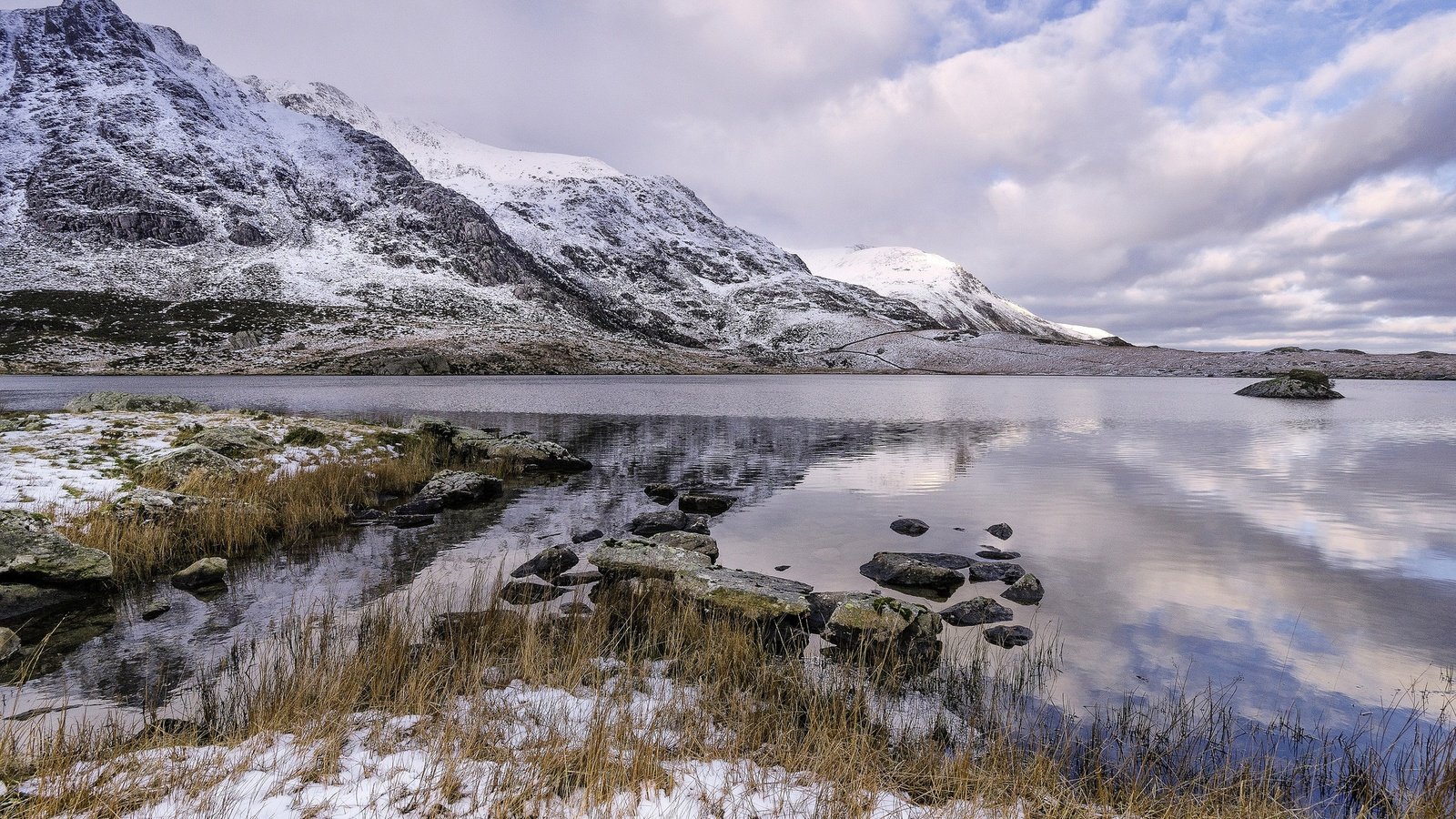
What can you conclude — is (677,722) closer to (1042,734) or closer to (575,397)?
(1042,734)

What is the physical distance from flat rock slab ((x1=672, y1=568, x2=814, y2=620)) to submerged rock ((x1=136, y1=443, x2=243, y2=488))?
42.1 ft

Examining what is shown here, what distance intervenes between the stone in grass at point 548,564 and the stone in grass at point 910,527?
314 inches

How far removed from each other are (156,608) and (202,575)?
4.50 ft

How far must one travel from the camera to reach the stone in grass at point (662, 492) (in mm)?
19781

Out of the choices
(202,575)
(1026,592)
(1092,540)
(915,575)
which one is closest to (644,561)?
(915,575)

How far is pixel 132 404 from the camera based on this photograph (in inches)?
1137

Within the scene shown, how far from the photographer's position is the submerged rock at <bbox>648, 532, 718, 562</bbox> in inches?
527

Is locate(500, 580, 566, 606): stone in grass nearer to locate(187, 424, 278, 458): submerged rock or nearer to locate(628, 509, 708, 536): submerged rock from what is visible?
locate(628, 509, 708, 536): submerged rock

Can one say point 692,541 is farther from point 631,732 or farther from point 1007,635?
point 631,732

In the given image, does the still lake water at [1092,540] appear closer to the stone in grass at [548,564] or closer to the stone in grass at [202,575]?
the stone in grass at [202,575]

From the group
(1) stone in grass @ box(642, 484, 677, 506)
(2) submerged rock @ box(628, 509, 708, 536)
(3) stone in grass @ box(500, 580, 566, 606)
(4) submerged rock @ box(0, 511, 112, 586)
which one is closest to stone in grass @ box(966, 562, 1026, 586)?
(2) submerged rock @ box(628, 509, 708, 536)

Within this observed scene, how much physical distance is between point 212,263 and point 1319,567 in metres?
204

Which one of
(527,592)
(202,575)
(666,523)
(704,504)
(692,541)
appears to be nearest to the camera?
(527,592)

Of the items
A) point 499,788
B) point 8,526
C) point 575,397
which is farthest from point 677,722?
point 575,397
